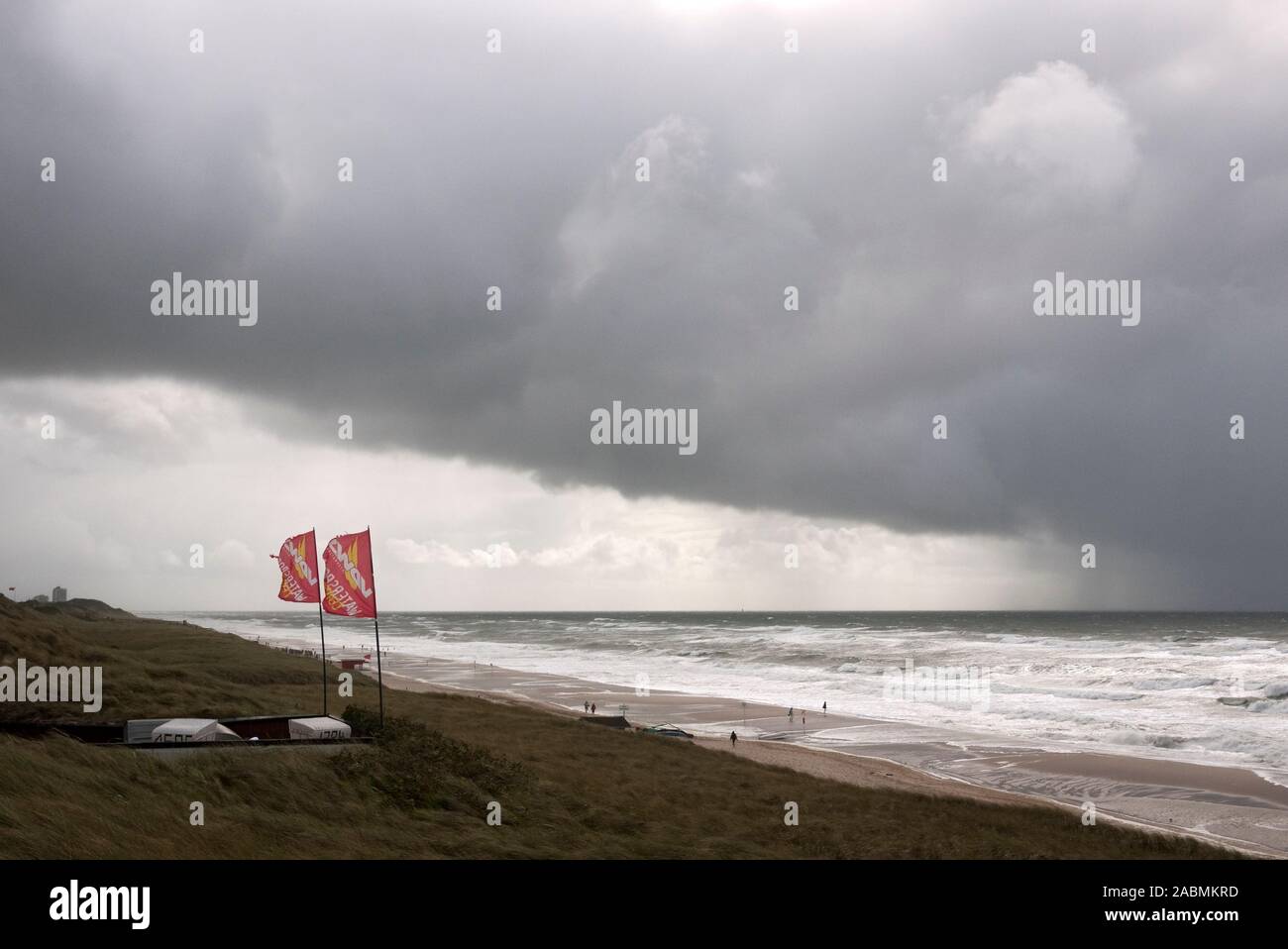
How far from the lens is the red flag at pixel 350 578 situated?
18.0 meters

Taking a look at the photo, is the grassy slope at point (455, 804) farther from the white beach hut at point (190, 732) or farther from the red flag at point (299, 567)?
the red flag at point (299, 567)

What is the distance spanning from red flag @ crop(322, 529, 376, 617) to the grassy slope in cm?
295

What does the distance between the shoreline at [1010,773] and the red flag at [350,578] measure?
15.3 metres

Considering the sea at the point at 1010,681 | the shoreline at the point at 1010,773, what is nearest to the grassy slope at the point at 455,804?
the shoreline at the point at 1010,773

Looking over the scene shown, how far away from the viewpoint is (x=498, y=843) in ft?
43.5

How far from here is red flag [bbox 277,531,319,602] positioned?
1980cm

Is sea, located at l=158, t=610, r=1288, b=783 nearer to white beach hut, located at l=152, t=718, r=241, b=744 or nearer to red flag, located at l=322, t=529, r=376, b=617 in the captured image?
red flag, located at l=322, t=529, r=376, b=617

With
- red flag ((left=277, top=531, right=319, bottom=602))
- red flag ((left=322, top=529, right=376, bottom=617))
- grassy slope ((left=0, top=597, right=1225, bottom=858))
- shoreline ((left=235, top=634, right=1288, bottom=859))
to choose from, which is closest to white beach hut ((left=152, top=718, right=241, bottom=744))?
grassy slope ((left=0, top=597, right=1225, bottom=858))

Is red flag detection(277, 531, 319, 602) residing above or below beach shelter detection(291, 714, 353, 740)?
above
